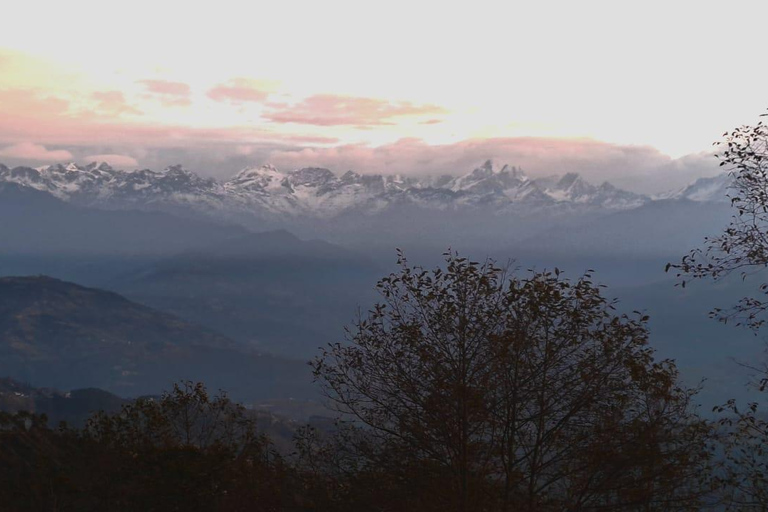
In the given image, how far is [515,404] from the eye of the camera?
22.5 metres

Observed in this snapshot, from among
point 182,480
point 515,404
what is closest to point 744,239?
point 515,404

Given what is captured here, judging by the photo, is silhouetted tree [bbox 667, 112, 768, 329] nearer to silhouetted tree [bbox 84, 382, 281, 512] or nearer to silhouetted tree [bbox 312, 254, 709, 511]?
silhouetted tree [bbox 312, 254, 709, 511]

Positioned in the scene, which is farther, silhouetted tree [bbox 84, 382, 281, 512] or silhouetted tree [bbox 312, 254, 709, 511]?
silhouetted tree [bbox 84, 382, 281, 512]

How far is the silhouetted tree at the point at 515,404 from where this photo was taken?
22062 mm

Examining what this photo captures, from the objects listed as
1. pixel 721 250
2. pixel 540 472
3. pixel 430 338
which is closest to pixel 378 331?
pixel 430 338

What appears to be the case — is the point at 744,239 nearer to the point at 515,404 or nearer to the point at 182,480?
the point at 515,404

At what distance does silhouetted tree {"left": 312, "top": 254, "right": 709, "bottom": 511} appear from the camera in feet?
72.4

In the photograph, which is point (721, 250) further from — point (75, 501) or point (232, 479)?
point (75, 501)

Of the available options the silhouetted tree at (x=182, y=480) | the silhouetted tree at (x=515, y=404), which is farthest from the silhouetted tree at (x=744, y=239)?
the silhouetted tree at (x=182, y=480)

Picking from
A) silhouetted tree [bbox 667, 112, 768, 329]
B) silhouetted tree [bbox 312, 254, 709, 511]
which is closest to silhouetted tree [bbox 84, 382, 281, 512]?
silhouetted tree [bbox 312, 254, 709, 511]

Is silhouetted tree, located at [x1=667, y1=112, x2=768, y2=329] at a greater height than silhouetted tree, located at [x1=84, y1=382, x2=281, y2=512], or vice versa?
silhouetted tree, located at [x1=667, y1=112, x2=768, y2=329]

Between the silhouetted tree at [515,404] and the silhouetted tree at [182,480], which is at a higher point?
the silhouetted tree at [515,404]

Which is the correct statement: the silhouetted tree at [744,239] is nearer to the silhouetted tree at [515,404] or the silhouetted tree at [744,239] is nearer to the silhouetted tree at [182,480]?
the silhouetted tree at [515,404]

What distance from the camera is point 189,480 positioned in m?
26.0
